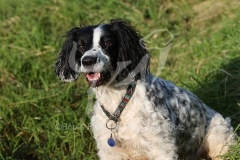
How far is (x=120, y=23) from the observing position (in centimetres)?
527

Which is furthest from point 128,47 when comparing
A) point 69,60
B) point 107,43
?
point 69,60

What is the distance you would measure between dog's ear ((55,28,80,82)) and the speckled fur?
0.39m

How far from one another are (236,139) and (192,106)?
0.70 meters

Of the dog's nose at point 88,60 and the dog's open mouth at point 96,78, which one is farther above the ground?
the dog's nose at point 88,60

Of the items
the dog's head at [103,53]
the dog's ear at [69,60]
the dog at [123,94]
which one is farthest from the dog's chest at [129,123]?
the dog's ear at [69,60]

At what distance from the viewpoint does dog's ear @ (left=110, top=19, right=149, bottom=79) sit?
5109 mm

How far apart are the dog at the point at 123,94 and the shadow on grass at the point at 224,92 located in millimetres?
1339

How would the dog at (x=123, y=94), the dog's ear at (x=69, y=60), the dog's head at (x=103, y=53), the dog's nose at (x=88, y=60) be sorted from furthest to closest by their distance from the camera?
the dog's ear at (x=69, y=60), the dog at (x=123, y=94), the dog's head at (x=103, y=53), the dog's nose at (x=88, y=60)

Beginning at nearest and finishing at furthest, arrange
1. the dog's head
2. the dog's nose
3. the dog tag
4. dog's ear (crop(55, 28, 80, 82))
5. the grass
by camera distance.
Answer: the dog's nose
the dog's head
the dog tag
dog's ear (crop(55, 28, 80, 82))
the grass

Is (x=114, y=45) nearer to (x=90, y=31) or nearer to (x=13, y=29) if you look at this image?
(x=90, y=31)

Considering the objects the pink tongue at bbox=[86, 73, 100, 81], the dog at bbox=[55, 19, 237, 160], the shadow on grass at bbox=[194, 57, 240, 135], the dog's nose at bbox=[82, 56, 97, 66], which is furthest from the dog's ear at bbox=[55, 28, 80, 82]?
the shadow on grass at bbox=[194, 57, 240, 135]

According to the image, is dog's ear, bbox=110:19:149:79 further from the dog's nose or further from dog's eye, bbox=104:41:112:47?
the dog's nose

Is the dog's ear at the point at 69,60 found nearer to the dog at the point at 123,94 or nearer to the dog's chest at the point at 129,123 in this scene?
the dog at the point at 123,94

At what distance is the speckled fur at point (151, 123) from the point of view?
16.3ft
